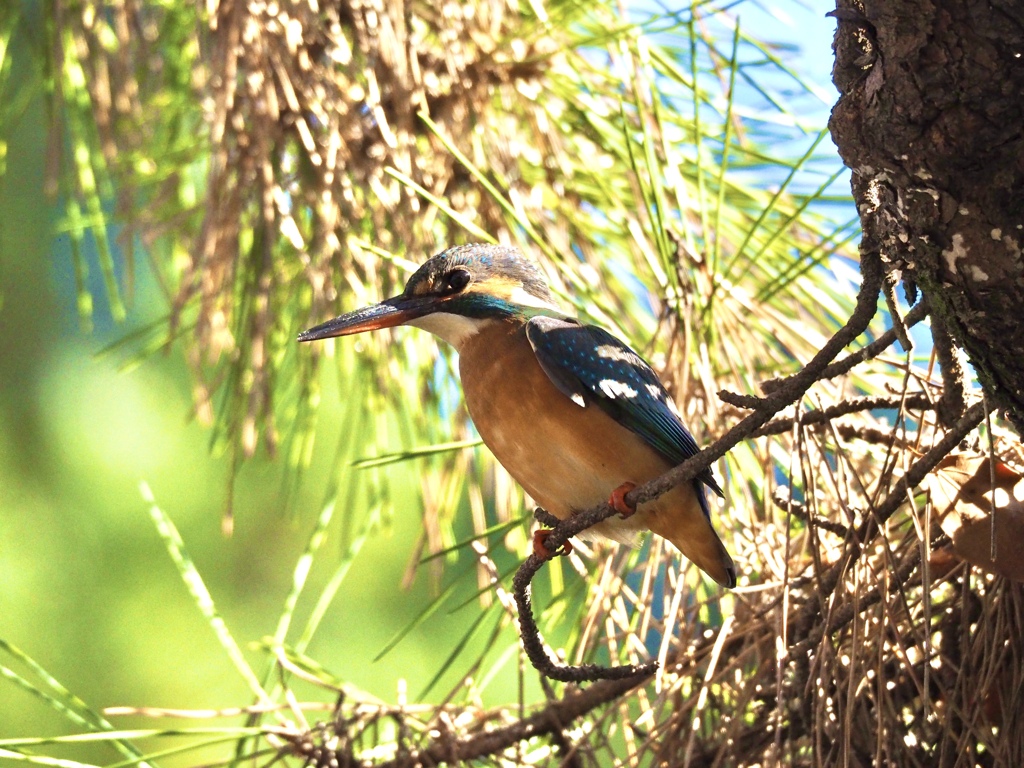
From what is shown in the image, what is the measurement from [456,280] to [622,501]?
57 cm

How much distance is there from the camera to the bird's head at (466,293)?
193 cm

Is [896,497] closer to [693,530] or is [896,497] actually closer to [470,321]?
[693,530]

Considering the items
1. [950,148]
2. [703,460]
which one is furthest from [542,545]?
[950,148]

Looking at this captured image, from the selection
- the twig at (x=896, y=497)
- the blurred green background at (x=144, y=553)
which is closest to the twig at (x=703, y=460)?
the twig at (x=896, y=497)

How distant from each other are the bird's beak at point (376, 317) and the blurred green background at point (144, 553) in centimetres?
185

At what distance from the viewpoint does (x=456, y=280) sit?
1.97 meters

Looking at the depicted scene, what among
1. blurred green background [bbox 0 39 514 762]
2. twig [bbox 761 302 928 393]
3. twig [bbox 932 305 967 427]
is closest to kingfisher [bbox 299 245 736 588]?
twig [bbox 932 305 967 427]

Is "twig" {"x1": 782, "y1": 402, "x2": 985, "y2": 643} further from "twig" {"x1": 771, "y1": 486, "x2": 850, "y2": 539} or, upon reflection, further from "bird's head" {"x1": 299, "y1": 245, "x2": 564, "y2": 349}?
"bird's head" {"x1": 299, "y1": 245, "x2": 564, "y2": 349}

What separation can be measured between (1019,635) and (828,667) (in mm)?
212

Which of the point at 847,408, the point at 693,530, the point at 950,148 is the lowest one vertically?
the point at 693,530

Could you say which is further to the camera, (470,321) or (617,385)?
(470,321)

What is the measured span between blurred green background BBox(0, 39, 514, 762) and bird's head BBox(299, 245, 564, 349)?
5.91 ft

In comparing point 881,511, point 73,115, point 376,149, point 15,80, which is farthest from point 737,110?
point 15,80

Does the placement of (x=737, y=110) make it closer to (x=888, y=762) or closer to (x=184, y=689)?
(x=888, y=762)
